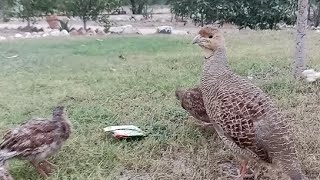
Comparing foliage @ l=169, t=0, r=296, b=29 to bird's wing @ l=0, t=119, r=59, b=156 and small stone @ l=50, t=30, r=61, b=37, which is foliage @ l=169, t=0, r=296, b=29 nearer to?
small stone @ l=50, t=30, r=61, b=37

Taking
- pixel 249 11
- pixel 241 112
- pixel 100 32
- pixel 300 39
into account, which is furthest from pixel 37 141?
pixel 249 11

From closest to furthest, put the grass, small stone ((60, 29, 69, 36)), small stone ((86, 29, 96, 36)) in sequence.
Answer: the grass, small stone ((86, 29, 96, 36)), small stone ((60, 29, 69, 36))

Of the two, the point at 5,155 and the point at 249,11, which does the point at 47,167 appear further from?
the point at 249,11

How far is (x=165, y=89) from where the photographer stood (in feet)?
18.0

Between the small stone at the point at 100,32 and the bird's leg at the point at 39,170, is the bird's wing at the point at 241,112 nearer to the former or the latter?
the bird's leg at the point at 39,170

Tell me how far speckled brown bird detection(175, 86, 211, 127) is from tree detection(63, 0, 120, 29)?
10.0 meters

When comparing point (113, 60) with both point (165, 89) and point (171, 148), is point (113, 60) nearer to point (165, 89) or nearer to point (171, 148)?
point (165, 89)

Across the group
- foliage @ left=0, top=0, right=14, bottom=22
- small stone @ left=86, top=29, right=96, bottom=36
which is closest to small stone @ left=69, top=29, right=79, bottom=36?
small stone @ left=86, top=29, right=96, bottom=36

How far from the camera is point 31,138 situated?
3107 millimetres

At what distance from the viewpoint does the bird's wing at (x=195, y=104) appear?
3.94 meters

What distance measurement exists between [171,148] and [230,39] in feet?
23.7

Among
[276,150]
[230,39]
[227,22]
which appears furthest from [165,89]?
[227,22]

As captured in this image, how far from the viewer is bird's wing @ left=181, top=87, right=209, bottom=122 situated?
3943 millimetres

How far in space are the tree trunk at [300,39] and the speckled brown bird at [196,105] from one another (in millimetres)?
2033
